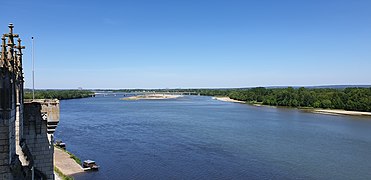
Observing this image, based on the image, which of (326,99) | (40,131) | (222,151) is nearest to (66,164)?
(222,151)

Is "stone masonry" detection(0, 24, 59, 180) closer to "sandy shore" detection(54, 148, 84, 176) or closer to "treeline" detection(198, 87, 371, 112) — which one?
"sandy shore" detection(54, 148, 84, 176)

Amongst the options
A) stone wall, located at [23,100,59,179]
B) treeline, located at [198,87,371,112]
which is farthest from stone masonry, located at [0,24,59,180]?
treeline, located at [198,87,371,112]

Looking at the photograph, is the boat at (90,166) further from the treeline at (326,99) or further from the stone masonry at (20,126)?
the treeline at (326,99)

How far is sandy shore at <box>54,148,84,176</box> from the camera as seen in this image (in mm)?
22161

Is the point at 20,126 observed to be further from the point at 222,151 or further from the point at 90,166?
the point at 222,151

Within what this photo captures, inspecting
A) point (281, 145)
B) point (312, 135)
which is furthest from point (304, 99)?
point (281, 145)

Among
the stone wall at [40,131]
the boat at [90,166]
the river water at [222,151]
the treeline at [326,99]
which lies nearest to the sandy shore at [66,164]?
the boat at [90,166]

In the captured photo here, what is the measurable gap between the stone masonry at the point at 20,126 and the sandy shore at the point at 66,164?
14.0m

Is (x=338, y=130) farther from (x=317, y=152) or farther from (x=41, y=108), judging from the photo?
(x=41, y=108)

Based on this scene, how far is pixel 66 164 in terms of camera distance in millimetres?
23656

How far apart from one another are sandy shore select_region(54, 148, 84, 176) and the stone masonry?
14049 millimetres

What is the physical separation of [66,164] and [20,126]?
57.9 feet

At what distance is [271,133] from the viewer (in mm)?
40062

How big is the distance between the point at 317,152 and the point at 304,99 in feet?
198
